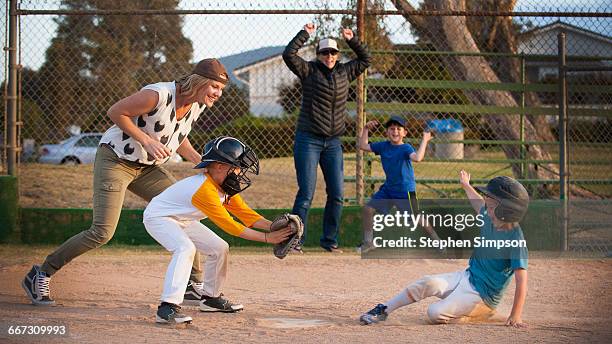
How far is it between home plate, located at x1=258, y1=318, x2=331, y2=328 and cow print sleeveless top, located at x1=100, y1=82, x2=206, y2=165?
56.5 inches

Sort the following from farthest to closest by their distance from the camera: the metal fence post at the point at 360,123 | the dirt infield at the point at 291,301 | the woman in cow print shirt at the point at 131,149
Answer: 1. the metal fence post at the point at 360,123
2. the woman in cow print shirt at the point at 131,149
3. the dirt infield at the point at 291,301

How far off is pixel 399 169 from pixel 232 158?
409 centimetres

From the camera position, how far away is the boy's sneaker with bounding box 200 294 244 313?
6.27 m

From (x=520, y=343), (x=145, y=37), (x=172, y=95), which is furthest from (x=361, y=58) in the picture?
(x=145, y=37)

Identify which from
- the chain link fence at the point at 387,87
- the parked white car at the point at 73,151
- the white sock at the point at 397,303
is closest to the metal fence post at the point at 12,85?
the chain link fence at the point at 387,87

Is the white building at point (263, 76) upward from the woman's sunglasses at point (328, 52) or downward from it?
upward

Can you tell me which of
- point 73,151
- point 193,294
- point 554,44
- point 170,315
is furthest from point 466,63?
point 73,151

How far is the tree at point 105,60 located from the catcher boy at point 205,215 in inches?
330

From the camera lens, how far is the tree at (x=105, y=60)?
15.8 m

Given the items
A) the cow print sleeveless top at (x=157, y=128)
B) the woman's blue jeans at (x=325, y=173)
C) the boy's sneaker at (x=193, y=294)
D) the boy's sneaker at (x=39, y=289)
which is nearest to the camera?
the cow print sleeveless top at (x=157, y=128)

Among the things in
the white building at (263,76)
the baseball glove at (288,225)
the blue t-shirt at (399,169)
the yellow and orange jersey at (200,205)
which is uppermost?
the white building at (263,76)

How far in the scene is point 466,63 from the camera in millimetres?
14094

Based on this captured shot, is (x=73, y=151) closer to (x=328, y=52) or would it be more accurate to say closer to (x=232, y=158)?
(x=328, y=52)

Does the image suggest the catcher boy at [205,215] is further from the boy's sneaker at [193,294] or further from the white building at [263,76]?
the white building at [263,76]
